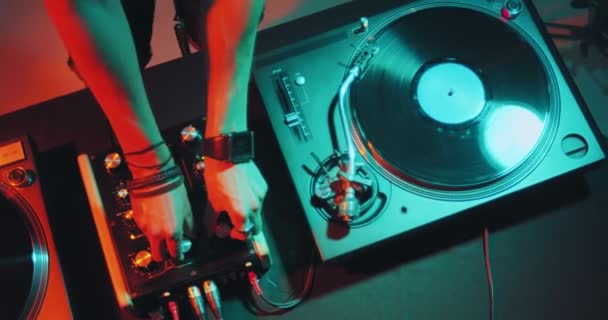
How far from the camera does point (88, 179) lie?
0.87 meters

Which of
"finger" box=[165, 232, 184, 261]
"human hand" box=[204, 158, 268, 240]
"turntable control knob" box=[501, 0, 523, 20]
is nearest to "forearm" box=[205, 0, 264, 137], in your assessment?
"human hand" box=[204, 158, 268, 240]

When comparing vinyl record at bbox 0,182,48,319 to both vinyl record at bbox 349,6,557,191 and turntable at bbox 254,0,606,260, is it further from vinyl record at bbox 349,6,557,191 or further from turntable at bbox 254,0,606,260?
vinyl record at bbox 349,6,557,191

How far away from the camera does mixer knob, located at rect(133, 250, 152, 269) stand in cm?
81

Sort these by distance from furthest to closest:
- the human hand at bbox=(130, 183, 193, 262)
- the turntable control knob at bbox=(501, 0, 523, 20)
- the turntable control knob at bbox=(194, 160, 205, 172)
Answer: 1. the turntable control knob at bbox=(501, 0, 523, 20)
2. the turntable control knob at bbox=(194, 160, 205, 172)
3. the human hand at bbox=(130, 183, 193, 262)

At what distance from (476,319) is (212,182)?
0.52 metres

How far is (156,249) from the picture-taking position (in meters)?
0.78

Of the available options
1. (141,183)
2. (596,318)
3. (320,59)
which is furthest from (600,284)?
(141,183)

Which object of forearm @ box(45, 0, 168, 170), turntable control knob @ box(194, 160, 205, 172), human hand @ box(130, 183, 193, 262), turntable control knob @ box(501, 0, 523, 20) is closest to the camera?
forearm @ box(45, 0, 168, 170)

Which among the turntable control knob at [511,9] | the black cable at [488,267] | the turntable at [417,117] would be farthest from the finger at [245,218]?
the turntable control knob at [511,9]

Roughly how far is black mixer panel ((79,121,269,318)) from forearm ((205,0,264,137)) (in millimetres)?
95

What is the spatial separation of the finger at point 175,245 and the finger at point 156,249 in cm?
1

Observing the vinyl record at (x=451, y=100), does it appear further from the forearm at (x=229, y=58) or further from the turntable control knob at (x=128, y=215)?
the turntable control knob at (x=128, y=215)

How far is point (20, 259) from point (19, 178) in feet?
0.43

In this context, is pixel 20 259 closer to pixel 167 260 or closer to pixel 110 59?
pixel 167 260
